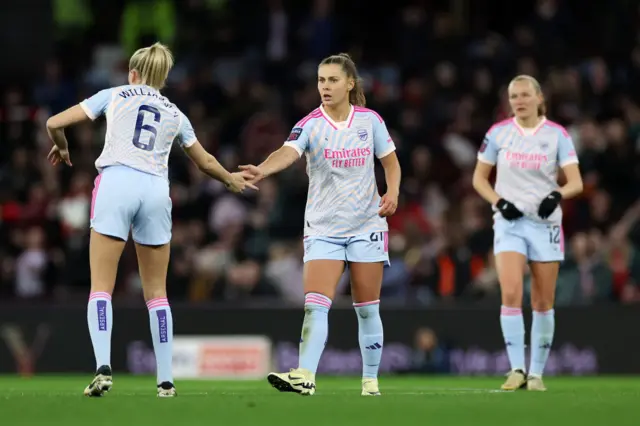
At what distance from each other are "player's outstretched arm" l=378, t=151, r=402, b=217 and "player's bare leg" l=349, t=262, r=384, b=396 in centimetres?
43

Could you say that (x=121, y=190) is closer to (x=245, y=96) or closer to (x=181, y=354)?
(x=181, y=354)

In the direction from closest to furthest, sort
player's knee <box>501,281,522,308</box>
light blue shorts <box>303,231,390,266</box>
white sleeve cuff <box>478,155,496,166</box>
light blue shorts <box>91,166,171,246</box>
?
1. light blue shorts <box>91,166,171,246</box>
2. light blue shorts <box>303,231,390,266</box>
3. player's knee <box>501,281,522,308</box>
4. white sleeve cuff <box>478,155,496,166</box>

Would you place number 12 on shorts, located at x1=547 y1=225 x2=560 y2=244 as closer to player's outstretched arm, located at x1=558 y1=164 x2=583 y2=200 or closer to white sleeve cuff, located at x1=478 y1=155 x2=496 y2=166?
player's outstretched arm, located at x1=558 y1=164 x2=583 y2=200

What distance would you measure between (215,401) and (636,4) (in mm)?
14960

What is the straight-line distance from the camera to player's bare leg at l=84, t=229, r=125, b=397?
8742mm

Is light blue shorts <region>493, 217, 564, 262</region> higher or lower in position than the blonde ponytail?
lower

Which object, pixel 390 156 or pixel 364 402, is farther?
pixel 390 156

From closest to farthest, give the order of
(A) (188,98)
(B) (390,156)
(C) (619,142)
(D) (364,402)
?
(D) (364,402) < (B) (390,156) < (C) (619,142) < (A) (188,98)

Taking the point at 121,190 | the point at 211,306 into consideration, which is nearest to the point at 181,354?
the point at 211,306

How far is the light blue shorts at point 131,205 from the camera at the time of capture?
8984 mm

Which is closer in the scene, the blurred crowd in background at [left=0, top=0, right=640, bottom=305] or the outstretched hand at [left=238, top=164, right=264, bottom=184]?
the outstretched hand at [left=238, top=164, right=264, bottom=184]

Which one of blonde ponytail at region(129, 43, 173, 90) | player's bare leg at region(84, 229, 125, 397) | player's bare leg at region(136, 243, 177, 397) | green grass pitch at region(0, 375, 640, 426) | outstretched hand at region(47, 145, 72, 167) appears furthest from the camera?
outstretched hand at region(47, 145, 72, 167)

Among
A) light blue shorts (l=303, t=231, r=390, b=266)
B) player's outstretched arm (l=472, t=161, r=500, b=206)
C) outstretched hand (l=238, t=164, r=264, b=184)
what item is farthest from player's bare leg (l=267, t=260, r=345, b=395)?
player's outstretched arm (l=472, t=161, r=500, b=206)

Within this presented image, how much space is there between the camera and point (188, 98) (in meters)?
20.5
